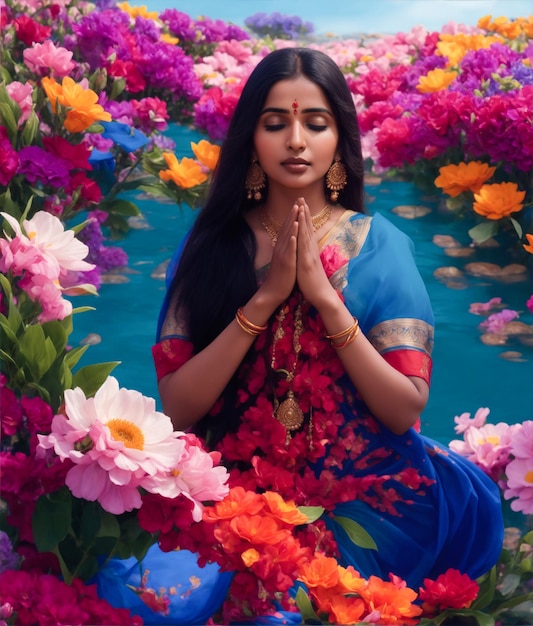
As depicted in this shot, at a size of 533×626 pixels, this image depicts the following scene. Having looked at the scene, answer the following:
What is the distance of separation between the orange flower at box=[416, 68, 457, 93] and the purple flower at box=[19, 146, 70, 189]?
2546 millimetres

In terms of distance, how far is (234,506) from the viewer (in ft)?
6.67

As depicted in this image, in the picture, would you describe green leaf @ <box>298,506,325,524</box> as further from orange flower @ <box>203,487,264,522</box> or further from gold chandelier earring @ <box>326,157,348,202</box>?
gold chandelier earring @ <box>326,157,348,202</box>

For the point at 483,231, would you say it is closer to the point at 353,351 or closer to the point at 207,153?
the point at 207,153

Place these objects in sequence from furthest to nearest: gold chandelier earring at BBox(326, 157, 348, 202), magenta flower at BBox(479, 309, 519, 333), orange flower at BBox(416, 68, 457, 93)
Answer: orange flower at BBox(416, 68, 457, 93) < magenta flower at BBox(479, 309, 519, 333) < gold chandelier earring at BBox(326, 157, 348, 202)

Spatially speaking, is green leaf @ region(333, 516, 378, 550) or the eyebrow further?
the eyebrow

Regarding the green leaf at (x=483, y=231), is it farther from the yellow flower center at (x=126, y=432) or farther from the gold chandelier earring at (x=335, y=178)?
the yellow flower center at (x=126, y=432)

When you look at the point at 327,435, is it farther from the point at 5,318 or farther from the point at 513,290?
the point at 513,290

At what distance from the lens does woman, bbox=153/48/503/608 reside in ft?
8.64

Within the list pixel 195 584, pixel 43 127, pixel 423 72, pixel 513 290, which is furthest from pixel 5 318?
pixel 423 72

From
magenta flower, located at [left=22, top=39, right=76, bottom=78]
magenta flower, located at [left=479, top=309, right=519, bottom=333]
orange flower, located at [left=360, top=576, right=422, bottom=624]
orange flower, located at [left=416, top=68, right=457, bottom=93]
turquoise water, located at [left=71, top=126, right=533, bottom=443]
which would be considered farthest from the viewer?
orange flower, located at [left=416, top=68, right=457, bottom=93]

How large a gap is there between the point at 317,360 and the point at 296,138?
531 mm

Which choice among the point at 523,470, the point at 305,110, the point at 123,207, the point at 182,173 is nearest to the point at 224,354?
the point at 305,110

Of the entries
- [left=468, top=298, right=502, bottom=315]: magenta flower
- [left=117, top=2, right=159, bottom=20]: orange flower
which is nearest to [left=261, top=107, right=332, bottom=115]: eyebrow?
[left=468, top=298, right=502, bottom=315]: magenta flower

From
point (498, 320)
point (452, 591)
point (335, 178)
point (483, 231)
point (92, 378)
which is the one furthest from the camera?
point (483, 231)
